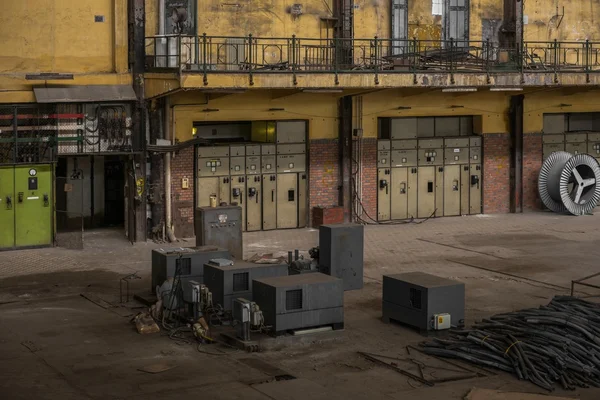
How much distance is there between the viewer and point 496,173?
102 ft

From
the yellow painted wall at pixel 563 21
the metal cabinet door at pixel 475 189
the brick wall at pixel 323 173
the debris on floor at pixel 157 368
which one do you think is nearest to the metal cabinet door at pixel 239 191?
the brick wall at pixel 323 173

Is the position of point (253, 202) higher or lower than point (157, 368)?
higher

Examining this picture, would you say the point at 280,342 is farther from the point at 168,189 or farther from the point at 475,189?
the point at 475,189

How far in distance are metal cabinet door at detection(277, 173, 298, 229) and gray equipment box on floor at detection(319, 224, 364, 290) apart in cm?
744

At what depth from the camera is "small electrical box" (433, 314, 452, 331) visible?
1662 cm

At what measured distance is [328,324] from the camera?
1670 centimetres

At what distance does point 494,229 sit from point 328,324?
12439 millimetres

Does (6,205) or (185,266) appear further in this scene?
(6,205)

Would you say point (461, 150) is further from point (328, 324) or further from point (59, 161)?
point (328, 324)

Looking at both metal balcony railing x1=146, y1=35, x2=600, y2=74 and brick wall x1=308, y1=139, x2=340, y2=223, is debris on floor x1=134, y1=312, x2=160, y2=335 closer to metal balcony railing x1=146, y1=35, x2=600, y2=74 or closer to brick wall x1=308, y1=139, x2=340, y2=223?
metal balcony railing x1=146, y1=35, x2=600, y2=74

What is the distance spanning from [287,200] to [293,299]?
38.7 ft

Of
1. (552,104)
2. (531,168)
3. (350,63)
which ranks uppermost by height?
(350,63)

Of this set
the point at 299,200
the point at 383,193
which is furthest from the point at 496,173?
the point at 299,200

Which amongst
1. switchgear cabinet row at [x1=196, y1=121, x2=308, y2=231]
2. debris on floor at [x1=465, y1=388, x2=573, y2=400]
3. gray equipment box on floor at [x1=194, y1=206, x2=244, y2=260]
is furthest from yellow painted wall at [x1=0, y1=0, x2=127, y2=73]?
debris on floor at [x1=465, y1=388, x2=573, y2=400]
